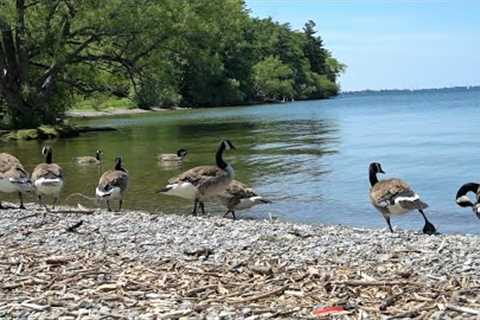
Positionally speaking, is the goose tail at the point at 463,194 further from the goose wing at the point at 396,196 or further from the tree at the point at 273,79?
the tree at the point at 273,79

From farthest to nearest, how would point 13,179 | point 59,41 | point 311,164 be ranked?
point 59,41 → point 311,164 → point 13,179

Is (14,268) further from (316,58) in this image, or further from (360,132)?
(316,58)

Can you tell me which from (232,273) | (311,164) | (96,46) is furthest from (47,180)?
(96,46)

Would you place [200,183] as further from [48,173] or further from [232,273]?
[232,273]

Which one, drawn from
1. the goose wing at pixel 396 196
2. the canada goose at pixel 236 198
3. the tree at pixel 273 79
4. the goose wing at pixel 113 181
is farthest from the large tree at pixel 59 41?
the tree at pixel 273 79

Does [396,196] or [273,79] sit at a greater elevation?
[273,79]

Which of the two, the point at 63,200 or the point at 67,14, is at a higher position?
the point at 67,14

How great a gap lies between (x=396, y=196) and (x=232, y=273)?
186 inches

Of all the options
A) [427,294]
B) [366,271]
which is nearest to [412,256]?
[366,271]

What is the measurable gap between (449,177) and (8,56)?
33.9 m

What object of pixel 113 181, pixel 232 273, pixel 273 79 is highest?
pixel 273 79

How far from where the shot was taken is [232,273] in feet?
27.9

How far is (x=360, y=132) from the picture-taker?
1805 inches

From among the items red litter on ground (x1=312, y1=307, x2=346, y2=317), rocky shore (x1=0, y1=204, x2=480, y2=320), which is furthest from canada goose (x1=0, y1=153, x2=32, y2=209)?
red litter on ground (x1=312, y1=307, x2=346, y2=317)
